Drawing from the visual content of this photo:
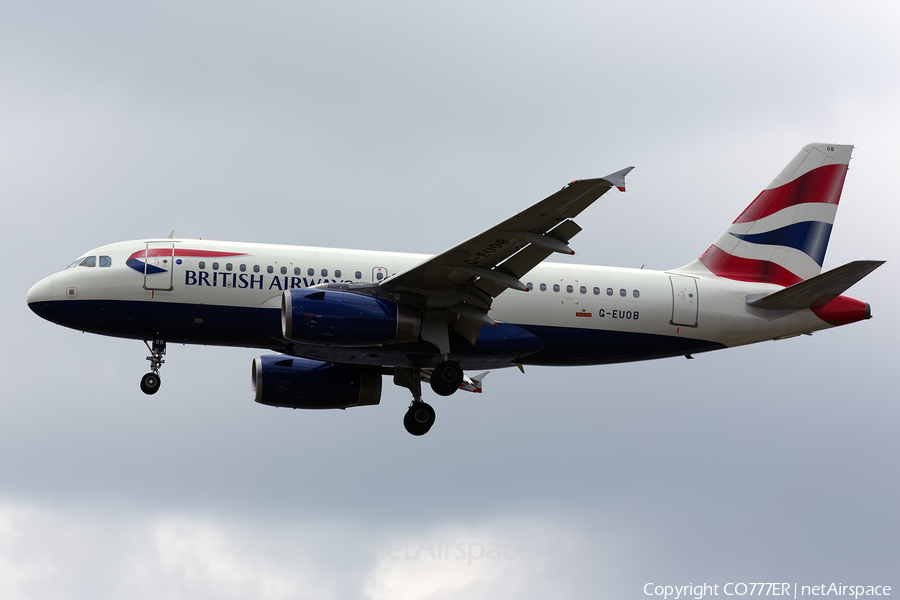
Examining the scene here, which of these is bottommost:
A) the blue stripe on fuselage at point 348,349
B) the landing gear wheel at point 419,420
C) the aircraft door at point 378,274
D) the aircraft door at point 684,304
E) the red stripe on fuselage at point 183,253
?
the landing gear wheel at point 419,420

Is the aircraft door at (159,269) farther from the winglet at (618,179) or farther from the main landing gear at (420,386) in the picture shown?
the winglet at (618,179)

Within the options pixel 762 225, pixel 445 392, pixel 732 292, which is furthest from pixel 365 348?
pixel 762 225

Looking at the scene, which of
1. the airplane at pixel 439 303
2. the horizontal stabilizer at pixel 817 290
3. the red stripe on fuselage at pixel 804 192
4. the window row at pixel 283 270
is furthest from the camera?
the red stripe on fuselage at pixel 804 192

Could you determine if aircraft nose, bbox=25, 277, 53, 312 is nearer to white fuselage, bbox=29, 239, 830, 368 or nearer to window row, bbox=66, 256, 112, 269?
white fuselage, bbox=29, 239, 830, 368

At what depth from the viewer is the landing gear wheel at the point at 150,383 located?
29547 millimetres

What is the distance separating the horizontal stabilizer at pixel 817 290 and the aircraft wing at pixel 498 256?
28.2 feet

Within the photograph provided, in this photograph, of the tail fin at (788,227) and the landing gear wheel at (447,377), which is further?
the tail fin at (788,227)

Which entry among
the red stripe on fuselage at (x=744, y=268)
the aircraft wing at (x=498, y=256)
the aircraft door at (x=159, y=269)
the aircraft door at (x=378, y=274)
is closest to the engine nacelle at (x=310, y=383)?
the aircraft door at (x=378, y=274)

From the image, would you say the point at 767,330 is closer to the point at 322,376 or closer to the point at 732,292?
the point at 732,292

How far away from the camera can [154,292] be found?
28625 millimetres

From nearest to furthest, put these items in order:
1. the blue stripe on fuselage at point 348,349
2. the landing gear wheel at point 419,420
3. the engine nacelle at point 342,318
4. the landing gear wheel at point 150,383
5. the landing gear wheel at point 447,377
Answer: the engine nacelle at point 342,318, the blue stripe on fuselage at point 348,349, the landing gear wheel at point 447,377, the landing gear wheel at point 150,383, the landing gear wheel at point 419,420

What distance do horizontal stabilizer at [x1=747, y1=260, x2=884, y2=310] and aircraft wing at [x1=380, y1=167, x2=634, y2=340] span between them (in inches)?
338

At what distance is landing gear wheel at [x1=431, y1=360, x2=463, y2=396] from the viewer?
29188 mm

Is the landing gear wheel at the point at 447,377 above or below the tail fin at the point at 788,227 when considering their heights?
below
